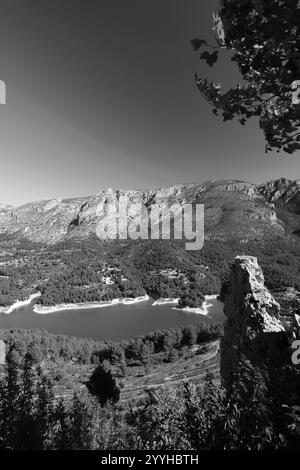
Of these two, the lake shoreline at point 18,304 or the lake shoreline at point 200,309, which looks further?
the lake shoreline at point 18,304

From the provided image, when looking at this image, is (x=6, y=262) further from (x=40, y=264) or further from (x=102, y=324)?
(x=102, y=324)

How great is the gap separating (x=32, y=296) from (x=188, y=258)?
86.6 metres

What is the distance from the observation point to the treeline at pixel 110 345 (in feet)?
176

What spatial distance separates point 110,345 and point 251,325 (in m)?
54.7

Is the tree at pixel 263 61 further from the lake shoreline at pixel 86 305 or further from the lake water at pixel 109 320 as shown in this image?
the lake shoreline at pixel 86 305

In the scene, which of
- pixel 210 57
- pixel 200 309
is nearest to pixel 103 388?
pixel 210 57

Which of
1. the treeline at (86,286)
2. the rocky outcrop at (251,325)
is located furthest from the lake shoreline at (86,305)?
the rocky outcrop at (251,325)

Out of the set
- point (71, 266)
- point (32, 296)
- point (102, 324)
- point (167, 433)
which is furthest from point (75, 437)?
point (71, 266)

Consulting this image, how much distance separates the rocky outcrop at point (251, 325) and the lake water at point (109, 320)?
70.9 m

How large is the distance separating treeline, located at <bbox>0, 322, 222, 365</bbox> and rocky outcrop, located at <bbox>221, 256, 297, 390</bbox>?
140 feet

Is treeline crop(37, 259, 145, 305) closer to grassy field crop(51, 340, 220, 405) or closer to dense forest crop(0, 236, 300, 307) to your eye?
dense forest crop(0, 236, 300, 307)

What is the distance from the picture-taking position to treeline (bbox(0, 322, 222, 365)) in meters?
53.7

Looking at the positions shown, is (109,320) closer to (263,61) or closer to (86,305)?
(86,305)

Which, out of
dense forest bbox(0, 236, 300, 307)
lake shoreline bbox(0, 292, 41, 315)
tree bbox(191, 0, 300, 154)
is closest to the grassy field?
tree bbox(191, 0, 300, 154)
